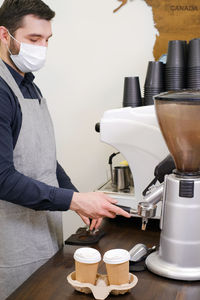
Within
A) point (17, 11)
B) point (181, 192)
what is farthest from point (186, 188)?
point (17, 11)

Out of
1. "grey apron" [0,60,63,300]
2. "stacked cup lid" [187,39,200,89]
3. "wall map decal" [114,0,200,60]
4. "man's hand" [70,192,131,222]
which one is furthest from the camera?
"wall map decal" [114,0,200,60]

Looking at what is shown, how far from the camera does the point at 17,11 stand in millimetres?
1654

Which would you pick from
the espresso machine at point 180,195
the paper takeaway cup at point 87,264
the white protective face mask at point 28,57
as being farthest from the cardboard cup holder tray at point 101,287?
the white protective face mask at point 28,57

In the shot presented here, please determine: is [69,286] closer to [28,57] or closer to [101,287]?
[101,287]

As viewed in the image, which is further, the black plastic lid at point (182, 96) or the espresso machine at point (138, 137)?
the espresso machine at point (138, 137)

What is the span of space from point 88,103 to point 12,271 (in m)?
1.30

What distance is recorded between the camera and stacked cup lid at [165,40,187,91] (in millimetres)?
1862

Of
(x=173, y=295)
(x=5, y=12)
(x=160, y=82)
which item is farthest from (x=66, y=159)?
(x=173, y=295)

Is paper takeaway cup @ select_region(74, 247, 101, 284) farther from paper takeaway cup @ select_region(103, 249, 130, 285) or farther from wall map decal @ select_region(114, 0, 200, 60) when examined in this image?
wall map decal @ select_region(114, 0, 200, 60)

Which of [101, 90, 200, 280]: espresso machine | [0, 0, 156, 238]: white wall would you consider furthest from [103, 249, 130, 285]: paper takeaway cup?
[0, 0, 156, 238]: white wall

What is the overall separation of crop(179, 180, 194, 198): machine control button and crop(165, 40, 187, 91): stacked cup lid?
0.75 m

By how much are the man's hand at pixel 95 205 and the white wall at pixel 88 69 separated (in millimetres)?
1187

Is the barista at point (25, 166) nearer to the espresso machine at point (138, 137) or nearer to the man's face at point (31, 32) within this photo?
the man's face at point (31, 32)

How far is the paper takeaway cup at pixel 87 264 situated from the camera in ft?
3.74
